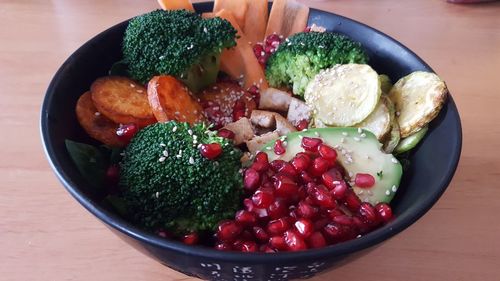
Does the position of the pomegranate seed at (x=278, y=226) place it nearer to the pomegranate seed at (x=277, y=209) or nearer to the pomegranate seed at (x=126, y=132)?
the pomegranate seed at (x=277, y=209)

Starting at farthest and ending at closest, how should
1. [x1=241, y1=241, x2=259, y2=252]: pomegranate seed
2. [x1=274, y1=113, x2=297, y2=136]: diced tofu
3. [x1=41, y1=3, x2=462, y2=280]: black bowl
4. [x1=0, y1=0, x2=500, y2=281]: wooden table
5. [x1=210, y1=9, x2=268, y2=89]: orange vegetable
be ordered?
[x1=210, y1=9, x2=268, y2=89]: orange vegetable, [x1=274, y1=113, x2=297, y2=136]: diced tofu, [x1=0, y1=0, x2=500, y2=281]: wooden table, [x1=241, y1=241, x2=259, y2=252]: pomegranate seed, [x1=41, y1=3, x2=462, y2=280]: black bowl

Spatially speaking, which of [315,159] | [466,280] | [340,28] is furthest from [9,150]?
[466,280]

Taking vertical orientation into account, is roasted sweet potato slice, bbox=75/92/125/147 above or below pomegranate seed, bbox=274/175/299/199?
below

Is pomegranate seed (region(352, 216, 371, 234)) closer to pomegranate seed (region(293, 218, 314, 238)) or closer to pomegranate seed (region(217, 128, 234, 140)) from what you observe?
pomegranate seed (region(293, 218, 314, 238))

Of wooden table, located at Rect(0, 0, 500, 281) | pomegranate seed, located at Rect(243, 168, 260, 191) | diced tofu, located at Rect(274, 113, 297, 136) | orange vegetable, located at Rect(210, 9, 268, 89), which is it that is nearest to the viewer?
pomegranate seed, located at Rect(243, 168, 260, 191)

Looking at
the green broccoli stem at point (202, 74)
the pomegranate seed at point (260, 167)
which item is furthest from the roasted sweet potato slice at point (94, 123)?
the pomegranate seed at point (260, 167)

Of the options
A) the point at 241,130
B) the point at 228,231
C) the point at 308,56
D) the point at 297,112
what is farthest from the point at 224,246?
the point at 308,56

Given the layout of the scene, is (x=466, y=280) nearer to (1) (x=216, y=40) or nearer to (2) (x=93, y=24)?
(1) (x=216, y=40)

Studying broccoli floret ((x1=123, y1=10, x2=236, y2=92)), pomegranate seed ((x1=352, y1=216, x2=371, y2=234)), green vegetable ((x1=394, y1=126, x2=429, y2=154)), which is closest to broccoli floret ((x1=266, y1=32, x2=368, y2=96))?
broccoli floret ((x1=123, y1=10, x2=236, y2=92))
